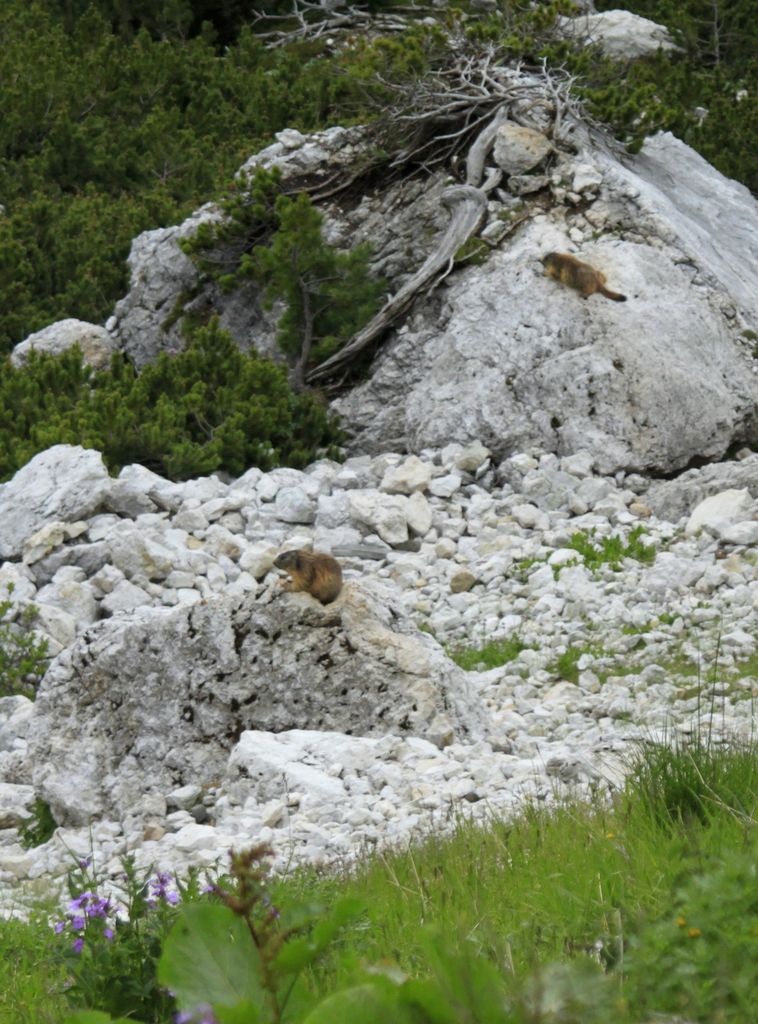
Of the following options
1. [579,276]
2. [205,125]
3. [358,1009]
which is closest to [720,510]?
[579,276]

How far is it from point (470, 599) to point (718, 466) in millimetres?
2848

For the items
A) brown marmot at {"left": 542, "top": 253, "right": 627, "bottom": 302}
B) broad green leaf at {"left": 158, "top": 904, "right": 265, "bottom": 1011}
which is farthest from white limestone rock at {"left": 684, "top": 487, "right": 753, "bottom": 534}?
broad green leaf at {"left": 158, "top": 904, "right": 265, "bottom": 1011}

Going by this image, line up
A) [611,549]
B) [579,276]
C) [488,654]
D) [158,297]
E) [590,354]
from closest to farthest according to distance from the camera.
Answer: [488,654]
[611,549]
[590,354]
[579,276]
[158,297]

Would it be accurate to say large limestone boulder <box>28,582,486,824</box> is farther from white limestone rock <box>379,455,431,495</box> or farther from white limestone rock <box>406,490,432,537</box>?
white limestone rock <box>379,455,431,495</box>

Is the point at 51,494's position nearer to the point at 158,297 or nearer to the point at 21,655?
the point at 21,655

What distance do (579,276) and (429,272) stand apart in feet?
5.54

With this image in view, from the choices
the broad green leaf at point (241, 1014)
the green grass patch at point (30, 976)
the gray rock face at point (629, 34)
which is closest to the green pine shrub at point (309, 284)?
the green grass patch at point (30, 976)

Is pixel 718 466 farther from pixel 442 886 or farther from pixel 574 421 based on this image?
pixel 442 886

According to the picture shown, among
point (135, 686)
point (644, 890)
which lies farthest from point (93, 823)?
point (644, 890)

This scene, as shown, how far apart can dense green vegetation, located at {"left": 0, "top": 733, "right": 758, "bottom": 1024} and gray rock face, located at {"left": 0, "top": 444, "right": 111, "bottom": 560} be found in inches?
249

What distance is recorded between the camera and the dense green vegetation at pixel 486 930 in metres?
2.13

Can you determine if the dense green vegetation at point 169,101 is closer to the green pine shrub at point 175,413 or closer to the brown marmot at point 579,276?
the brown marmot at point 579,276

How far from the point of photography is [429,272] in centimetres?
1327

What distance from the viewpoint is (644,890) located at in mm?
3303
